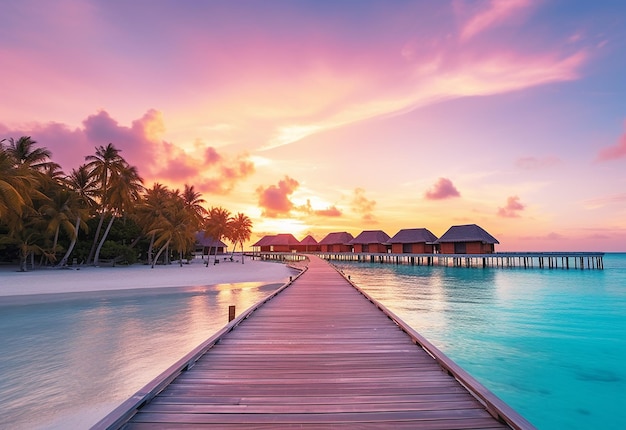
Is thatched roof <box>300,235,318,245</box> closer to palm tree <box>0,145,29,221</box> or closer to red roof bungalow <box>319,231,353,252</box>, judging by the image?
red roof bungalow <box>319,231,353,252</box>

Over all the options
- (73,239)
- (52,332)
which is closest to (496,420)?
(52,332)

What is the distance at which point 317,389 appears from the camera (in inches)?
149

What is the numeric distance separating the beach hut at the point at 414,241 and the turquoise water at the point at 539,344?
26351mm

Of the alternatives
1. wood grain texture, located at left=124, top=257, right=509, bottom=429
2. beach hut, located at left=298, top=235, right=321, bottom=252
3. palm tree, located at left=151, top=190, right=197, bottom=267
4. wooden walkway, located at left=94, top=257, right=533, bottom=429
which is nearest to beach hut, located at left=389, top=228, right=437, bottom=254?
beach hut, located at left=298, top=235, right=321, bottom=252

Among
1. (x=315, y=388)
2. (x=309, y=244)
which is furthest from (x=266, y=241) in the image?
(x=315, y=388)

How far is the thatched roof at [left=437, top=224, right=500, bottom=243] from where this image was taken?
143 ft

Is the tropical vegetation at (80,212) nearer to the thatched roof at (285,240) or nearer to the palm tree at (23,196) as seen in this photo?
the palm tree at (23,196)

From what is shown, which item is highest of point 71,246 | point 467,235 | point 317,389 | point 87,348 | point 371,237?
point 371,237

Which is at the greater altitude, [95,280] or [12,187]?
[12,187]

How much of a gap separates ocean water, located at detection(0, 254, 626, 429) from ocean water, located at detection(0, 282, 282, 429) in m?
0.04

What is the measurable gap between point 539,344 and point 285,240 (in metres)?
65.1

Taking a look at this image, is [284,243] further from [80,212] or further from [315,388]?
[315,388]

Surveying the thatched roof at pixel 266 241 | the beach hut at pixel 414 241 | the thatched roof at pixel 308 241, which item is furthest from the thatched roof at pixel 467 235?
the thatched roof at pixel 266 241

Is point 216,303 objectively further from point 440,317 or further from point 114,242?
point 114,242
